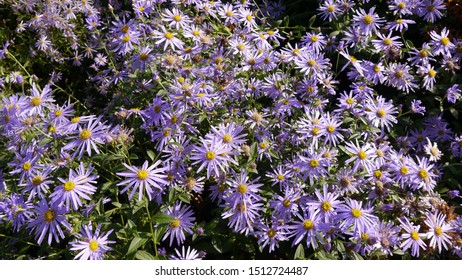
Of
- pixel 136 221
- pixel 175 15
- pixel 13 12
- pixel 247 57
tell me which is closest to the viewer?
pixel 136 221

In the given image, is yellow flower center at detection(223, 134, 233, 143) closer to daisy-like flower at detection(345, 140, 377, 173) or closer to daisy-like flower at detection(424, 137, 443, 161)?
daisy-like flower at detection(345, 140, 377, 173)

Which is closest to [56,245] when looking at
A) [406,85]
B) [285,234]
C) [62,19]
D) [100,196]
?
[100,196]

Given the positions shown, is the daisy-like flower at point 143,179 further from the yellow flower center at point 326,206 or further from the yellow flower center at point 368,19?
the yellow flower center at point 368,19

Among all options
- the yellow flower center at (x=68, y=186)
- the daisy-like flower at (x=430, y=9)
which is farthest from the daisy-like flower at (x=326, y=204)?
the daisy-like flower at (x=430, y=9)

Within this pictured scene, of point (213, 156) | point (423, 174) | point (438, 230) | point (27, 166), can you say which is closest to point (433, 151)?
point (423, 174)

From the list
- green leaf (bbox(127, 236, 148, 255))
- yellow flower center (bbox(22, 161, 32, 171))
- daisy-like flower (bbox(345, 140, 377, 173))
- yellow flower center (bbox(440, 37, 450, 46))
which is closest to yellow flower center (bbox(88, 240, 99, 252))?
green leaf (bbox(127, 236, 148, 255))

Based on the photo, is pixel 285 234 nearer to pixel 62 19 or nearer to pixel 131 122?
pixel 131 122

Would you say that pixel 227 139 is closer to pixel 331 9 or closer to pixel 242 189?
pixel 242 189
